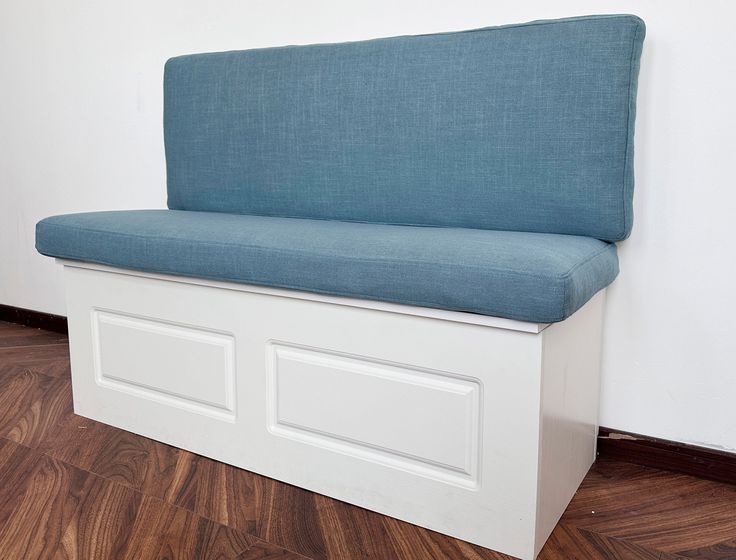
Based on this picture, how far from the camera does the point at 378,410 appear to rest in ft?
4.34

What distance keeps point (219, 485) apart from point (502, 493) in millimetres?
614

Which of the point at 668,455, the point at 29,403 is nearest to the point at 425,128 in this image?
the point at 668,455

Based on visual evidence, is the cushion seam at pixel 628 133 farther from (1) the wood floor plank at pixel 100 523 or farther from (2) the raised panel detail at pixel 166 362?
(1) the wood floor plank at pixel 100 523

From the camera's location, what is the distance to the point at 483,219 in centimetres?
155

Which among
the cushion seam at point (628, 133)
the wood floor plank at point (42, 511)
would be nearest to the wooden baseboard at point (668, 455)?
the cushion seam at point (628, 133)

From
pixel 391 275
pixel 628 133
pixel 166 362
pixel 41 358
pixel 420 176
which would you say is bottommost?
pixel 41 358

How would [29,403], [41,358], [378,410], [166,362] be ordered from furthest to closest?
[41,358] < [29,403] < [166,362] < [378,410]

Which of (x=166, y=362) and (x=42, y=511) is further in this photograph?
(x=166, y=362)

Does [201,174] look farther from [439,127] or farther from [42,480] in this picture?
[42,480]

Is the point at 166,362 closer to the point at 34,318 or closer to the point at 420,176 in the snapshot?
the point at 420,176

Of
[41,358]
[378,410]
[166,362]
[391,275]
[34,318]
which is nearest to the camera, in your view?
[391,275]

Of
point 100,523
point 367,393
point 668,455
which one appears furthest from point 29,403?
point 668,455

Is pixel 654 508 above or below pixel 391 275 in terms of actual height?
below

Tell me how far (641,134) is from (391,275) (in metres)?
0.71
